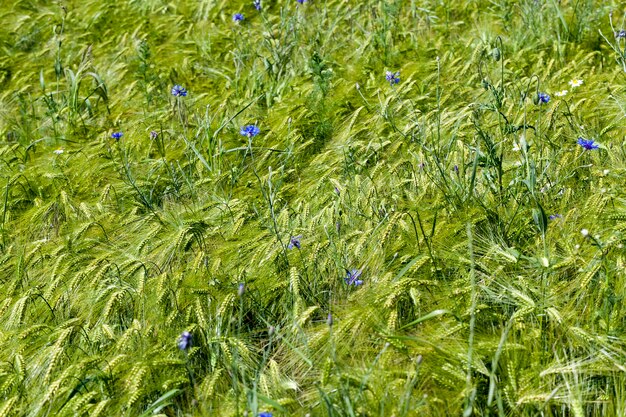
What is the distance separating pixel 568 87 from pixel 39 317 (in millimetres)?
2607

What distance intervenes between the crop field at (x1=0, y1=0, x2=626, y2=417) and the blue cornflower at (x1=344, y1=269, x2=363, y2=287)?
1 centimetres

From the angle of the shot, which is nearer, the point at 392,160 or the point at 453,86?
the point at 392,160

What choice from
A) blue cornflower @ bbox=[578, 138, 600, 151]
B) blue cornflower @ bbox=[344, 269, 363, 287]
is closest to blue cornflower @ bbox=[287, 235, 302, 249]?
blue cornflower @ bbox=[344, 269, 363, 287]

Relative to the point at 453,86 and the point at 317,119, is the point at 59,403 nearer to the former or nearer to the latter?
the point at 317,119

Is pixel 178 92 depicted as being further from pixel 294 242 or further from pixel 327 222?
pixel 294 242

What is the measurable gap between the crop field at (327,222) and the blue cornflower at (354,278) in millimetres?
14

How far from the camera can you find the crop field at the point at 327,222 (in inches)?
83.0

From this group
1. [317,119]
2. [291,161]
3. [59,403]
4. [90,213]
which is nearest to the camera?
[59,403]

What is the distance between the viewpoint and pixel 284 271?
8.63 ft

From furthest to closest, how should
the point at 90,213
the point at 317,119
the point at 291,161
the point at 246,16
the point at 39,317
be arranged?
the point at 246,16 → the point at 317,119 → the point at 291,161 → the point at 90,213 → the point at 39,317

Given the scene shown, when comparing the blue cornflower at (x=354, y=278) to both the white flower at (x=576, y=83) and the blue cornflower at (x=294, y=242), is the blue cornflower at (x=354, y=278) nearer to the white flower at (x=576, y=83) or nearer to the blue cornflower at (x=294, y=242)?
the blue cornflower at (x=294, y=242)

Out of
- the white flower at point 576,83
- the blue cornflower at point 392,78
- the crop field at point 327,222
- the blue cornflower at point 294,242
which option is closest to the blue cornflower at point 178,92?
the crop field at point 327,222

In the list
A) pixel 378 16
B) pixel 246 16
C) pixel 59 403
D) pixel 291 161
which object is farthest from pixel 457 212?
pixel 246 16

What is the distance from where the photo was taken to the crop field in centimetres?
211
